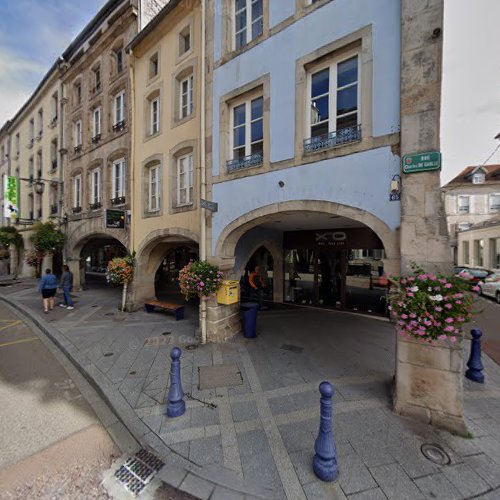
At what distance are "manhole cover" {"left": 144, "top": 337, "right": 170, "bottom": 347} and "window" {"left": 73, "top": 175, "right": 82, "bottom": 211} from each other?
375 inches

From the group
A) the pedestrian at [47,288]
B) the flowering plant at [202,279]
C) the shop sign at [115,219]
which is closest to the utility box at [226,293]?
the flowering plant at [202,279]

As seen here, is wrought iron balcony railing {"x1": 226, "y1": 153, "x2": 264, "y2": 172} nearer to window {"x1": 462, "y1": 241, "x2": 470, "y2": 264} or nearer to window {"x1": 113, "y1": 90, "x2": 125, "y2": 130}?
window {"x1": 113, "y1": 90, "x2": 125, "y2": 130}

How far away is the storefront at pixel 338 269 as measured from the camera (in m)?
9.38

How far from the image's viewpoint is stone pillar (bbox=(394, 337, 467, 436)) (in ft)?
11.2

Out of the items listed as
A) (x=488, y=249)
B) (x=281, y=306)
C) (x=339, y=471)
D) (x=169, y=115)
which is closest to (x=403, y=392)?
(x=339, y=471)

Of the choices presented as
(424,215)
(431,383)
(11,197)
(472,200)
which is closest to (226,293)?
(431,383)

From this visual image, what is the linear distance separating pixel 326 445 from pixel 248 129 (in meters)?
6.08

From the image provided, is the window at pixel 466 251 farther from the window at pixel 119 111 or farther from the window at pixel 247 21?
the window at pixel 119 111

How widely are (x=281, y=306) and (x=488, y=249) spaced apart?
20.8m

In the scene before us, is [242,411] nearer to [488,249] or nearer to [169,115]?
[169,115]

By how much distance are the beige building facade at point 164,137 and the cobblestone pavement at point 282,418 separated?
3.26m

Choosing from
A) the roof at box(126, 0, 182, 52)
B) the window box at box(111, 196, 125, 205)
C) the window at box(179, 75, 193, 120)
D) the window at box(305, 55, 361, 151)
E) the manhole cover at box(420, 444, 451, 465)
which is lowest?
the manhole cover at box(420, 444, 451, 465)

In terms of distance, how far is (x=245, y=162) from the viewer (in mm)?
5902

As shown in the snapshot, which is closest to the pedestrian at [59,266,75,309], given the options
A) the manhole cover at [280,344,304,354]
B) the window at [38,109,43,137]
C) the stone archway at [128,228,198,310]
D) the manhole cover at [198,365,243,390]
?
the stone archway at [128,228,198,310]
